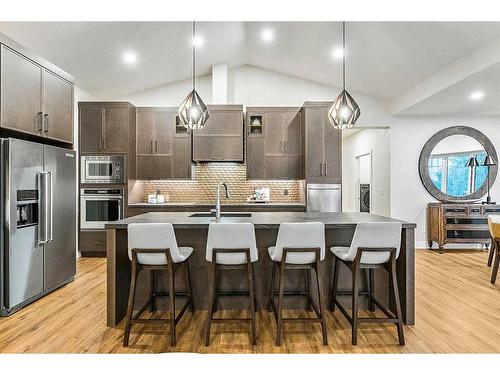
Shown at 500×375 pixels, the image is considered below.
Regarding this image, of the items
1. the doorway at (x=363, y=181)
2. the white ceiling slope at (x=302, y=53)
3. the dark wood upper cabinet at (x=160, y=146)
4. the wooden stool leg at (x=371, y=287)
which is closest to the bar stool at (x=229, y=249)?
the wooden stool leg at (x=371, y=287)

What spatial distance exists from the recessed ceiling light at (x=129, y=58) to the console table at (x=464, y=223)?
18.8 feet

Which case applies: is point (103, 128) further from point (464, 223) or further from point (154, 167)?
point (464, 223)

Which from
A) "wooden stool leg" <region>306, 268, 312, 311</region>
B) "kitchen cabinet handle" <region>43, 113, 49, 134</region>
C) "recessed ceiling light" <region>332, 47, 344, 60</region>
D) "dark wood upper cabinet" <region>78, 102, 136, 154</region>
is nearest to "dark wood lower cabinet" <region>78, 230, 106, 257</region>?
"dark wood upper cabinet" <region>78, 102, 136, 154</region>

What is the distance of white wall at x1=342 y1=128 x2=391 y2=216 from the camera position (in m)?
6.55

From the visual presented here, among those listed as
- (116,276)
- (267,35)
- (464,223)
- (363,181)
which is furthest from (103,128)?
(464,223)

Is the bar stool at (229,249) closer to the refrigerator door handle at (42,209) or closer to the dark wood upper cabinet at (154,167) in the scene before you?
the refrigerator door handle at (42,209)

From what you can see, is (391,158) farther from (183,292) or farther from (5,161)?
(5,161)

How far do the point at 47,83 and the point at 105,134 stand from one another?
1815mm

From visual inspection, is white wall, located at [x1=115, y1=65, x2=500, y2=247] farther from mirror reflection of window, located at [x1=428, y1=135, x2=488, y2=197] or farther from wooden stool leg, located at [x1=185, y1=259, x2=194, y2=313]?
wooden stool leg, located at [x1=185, y1=259, x2=194, y2=313]

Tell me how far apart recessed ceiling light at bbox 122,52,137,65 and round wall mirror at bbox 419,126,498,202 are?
5.44 m

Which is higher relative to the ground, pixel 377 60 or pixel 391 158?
pixel 377 60
